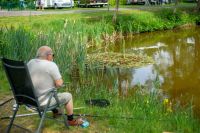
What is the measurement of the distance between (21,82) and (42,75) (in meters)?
0.34

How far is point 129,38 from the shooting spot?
78.8 feet

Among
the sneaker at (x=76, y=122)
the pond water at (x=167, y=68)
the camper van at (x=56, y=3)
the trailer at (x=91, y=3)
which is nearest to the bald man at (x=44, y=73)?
the sneaker at (x=76, y=122)

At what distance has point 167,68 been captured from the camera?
630 inches

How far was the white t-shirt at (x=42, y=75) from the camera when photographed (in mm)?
6195

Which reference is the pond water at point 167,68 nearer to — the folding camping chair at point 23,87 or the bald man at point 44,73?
the bald man at point 44,73

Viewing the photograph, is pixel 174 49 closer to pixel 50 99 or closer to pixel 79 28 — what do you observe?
pixel 79 28

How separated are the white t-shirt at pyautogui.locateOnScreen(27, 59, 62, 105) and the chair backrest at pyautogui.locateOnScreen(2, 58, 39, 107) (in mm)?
159

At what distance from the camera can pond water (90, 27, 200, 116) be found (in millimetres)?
12249

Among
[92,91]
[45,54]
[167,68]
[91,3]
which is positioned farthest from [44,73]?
[91,3]

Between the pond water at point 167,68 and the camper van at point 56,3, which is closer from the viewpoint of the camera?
the pond water at point 167,68

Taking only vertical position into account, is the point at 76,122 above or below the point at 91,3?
below

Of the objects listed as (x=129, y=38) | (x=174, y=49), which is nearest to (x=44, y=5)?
(x=129, y=38)

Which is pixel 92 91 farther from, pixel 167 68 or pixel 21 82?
pixel 167 68

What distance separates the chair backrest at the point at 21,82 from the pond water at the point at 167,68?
487cm
